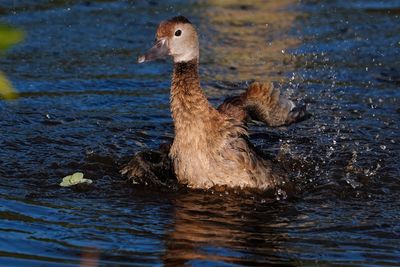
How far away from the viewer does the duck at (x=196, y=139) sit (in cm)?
655

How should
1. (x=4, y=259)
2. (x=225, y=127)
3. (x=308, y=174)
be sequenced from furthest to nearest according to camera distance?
(x=308, y=174) < (x=225, y=127) < (x=4, y=259)

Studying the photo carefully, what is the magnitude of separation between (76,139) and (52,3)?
17.2 ft

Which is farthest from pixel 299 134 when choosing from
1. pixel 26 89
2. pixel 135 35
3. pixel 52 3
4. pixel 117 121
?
pixel 52 3

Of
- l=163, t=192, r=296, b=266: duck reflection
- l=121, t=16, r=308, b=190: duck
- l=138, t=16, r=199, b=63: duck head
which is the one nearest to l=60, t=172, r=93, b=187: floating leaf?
l=121, t=16, r=308, b=190: duck

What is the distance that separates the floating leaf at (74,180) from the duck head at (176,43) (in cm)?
111

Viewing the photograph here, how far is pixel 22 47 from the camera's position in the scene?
10898 millimetres

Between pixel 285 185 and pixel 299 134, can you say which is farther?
pixel 299 134

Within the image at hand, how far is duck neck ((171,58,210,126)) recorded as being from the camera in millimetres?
6582

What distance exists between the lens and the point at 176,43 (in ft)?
22.1

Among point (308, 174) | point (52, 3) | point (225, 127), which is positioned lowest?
point (308, 174)

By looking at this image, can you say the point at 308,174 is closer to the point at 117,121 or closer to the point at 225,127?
the point at 225,127

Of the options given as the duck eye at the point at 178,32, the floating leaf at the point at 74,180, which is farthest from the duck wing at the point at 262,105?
the floating leaf at the point at 74,180

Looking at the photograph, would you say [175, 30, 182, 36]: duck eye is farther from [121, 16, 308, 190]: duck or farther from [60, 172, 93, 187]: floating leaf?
[60, 172, 93, 187]: floating leaf

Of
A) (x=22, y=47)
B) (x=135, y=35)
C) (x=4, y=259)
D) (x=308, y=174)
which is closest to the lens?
(x=4, y=259)
